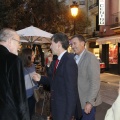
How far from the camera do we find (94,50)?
115ft

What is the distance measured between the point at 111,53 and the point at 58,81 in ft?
76.5

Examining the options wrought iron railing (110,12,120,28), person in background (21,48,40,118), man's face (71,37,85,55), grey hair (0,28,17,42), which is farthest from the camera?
wrought iron railing (110,12,120,28)

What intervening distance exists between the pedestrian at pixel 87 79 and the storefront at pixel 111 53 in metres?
18.5

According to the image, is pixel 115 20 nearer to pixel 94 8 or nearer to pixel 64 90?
pixel 94 8

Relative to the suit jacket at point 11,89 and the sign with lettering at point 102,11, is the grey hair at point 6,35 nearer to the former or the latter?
the suit jacket at point 11,89

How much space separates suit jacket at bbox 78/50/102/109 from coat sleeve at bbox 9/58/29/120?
1554 millimetres

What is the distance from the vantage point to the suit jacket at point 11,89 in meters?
3.18

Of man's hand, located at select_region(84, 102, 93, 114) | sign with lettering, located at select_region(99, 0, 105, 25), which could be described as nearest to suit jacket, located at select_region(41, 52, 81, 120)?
man's hand, located at select_region(84, 102, 93, 114)

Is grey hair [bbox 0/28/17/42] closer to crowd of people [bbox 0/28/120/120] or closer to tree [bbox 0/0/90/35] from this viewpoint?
crowd of people [bbox 0/28/120/120]

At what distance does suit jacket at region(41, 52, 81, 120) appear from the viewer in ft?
12.5

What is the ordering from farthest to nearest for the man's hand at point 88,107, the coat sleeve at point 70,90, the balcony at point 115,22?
the balcony at point 115,22
the man's hand at point 88,107
the coat sleeve at point 70,90

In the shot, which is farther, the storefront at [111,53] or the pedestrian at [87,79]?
the storefront at [111,53]

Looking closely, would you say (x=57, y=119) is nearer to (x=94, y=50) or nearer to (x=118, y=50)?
(x=118, y=50)

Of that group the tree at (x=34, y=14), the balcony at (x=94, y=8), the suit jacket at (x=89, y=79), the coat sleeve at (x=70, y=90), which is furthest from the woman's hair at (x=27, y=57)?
the balcony at (x=94, y=8)
